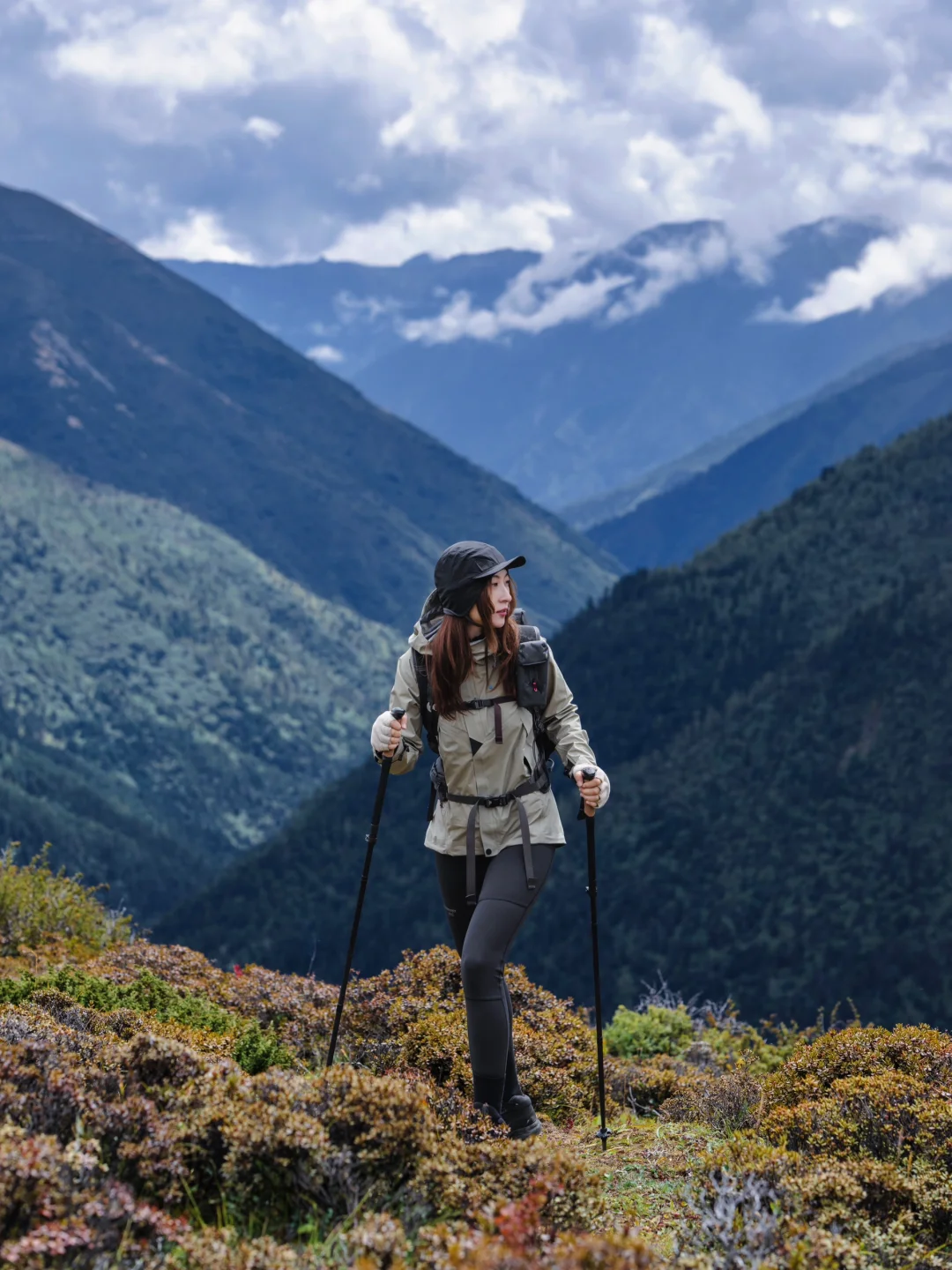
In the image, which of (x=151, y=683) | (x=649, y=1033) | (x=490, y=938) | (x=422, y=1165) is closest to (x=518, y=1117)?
(x=490, y=938)

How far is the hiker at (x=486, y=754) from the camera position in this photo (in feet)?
19.5

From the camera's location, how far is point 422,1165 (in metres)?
4.79

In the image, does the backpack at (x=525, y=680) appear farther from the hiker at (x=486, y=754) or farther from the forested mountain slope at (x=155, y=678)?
the forested mountain slope at (x=155, y=678)

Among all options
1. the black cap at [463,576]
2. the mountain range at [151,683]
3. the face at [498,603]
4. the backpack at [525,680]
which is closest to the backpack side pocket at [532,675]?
the backpack at [525,680]

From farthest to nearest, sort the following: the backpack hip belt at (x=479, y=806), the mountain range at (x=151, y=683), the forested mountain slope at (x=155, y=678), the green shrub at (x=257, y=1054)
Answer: the forested mountain slope at (x=155, y=678)
the mountain range at (x=151, y=683)
the green shrub at (x=257, y=1054)
the backpack hip belt at (x=479, y=806)

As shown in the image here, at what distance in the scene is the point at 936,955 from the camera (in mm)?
54438

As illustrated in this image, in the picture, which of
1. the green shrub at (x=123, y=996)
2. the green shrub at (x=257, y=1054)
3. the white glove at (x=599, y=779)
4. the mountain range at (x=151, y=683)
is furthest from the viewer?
the mountain range at (x=151, y=683)

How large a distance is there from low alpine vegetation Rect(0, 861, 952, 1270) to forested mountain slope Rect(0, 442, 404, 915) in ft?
360

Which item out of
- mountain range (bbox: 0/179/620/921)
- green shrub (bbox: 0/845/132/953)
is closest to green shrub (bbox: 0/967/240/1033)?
green shrub (bbox: 0/845/132/953)

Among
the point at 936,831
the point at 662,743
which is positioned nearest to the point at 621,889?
the point at 662,743

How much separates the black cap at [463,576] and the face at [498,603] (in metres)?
0.04

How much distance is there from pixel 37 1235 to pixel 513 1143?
6.48ft

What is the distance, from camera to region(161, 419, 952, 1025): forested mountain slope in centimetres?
5944

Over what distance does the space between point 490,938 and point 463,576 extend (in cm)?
166
